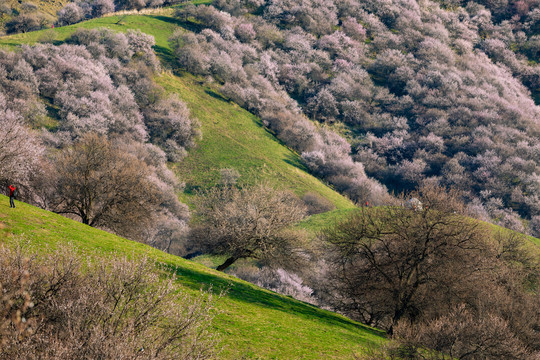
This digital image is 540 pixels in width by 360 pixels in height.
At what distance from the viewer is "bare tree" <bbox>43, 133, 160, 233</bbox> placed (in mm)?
30391

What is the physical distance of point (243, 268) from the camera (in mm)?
37375

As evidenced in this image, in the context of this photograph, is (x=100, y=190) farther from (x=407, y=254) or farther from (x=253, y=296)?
(x=407, y=254)

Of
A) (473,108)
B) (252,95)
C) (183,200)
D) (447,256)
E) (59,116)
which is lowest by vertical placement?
(183,200)

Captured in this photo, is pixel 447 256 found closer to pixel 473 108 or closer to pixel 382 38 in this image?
pixel 473 108

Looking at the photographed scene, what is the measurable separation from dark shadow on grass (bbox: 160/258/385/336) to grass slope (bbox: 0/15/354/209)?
32.2m

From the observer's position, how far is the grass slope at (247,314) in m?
13.9

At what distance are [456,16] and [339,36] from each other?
54330mm

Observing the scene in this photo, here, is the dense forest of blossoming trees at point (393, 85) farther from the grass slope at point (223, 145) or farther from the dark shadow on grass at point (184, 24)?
the grass slope at point (223, 145)

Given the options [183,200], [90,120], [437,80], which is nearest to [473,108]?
[437,80]

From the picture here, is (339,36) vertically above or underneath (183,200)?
above

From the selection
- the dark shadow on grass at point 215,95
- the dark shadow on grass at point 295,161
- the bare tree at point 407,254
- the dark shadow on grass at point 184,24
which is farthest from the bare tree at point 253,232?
the dark shadow on grass at point 184,24

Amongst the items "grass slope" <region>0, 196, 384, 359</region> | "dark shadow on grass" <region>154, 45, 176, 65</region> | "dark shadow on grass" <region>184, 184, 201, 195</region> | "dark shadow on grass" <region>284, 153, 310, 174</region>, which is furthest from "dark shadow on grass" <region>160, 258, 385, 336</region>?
"dark shadow on grass" <region>154, 45, 176, 65</region>

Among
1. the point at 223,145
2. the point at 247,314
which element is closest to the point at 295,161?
the point at 223,145

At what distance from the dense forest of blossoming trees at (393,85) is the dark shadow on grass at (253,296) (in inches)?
1912
